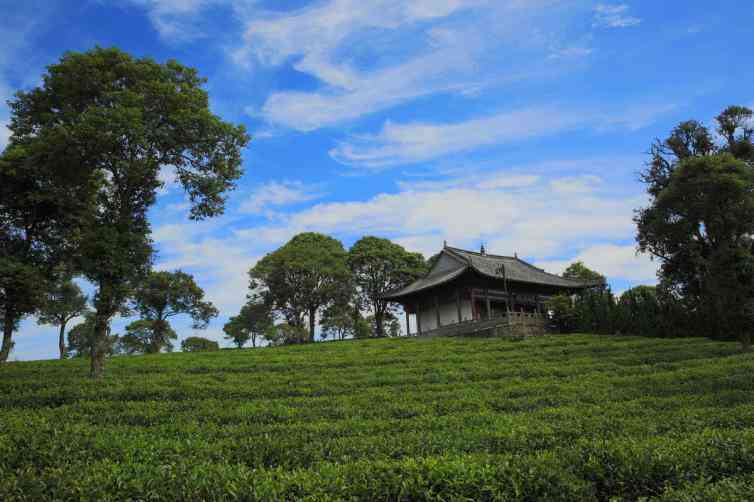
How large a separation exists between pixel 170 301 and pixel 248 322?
700 cm

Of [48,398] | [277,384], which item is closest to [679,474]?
[277,384]

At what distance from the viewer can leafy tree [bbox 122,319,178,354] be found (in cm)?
4631

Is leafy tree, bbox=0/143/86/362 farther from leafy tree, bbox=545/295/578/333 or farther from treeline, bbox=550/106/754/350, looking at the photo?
leafy tree, bbox=545/295/578/333

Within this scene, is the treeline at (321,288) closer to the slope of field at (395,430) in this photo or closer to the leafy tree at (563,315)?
the leafy tree at (563,315)

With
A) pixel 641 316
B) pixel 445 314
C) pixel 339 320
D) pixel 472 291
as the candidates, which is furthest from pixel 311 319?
pixel 641 316

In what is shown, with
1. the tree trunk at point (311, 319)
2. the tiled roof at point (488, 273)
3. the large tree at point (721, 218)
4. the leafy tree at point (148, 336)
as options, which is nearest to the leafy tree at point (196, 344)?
the leafy tree at point (148, 336)

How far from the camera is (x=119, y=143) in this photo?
16.2m

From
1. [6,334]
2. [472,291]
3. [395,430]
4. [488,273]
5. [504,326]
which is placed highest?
[488,273]

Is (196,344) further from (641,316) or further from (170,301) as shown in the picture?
(641,316)

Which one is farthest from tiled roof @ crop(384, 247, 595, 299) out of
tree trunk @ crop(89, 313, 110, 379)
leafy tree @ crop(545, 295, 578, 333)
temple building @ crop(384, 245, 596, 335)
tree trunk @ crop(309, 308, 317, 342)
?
tree trunk @ crop(89, 313, 110, 379)

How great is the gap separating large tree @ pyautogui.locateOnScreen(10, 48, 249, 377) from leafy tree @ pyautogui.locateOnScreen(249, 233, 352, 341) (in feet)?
93.9

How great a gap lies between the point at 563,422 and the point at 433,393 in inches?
184

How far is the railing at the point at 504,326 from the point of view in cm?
3050

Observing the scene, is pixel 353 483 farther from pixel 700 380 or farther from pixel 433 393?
pixel 700 380
